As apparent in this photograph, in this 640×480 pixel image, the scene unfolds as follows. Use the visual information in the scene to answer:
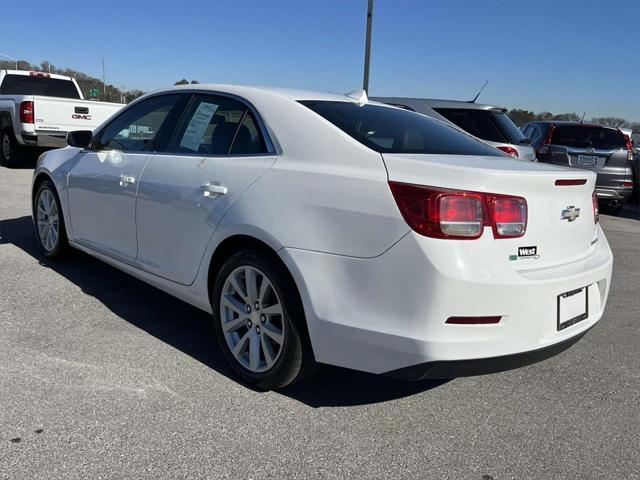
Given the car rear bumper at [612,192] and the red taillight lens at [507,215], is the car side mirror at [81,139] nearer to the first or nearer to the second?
the red taillight lens at [507,215]

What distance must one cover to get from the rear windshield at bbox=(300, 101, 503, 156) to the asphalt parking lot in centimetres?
129

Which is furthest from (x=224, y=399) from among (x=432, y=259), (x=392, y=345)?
(x=432, y=259)

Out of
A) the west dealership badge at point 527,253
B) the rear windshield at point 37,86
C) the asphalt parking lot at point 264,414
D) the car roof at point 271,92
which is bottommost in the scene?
the asphalt parking lot at point 264,414

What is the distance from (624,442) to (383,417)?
111 cm

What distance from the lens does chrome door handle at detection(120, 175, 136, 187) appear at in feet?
12.7

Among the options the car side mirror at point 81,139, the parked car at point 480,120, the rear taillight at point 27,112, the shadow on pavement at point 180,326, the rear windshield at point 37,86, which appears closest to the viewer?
the shadow on pavement at point 180,326

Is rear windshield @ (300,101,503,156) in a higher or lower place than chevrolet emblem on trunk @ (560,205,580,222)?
higher

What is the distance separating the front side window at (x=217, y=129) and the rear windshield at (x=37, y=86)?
11401 mm

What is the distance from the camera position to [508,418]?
2.94 metres

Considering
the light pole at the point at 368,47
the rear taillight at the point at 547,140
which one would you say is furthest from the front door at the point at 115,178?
the light pole at the point at 368,47

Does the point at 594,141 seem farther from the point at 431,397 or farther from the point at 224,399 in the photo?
the point at 224,399

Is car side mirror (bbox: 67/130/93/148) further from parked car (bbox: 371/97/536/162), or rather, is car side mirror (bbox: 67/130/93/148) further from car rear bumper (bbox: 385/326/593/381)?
parked car (bbox: 371/97/536/162)

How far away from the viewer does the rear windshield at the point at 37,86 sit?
13156 millimetres

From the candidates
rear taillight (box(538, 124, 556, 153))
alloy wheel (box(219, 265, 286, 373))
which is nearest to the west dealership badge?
alloy wheel (box(219, 265, 286, 373))
